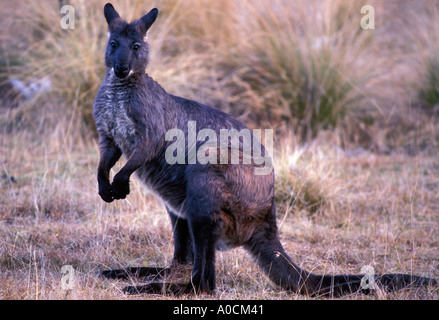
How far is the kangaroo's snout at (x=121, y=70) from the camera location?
12.5 ft

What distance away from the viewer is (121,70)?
3809 millimetres

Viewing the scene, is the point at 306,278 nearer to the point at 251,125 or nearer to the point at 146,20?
the point at 146,20

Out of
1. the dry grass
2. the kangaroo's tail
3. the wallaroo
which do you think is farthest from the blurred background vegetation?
the kangaroo's tail

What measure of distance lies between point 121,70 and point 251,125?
4.75 metres

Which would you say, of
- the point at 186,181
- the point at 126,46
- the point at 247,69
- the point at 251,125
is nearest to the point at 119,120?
the point at 126,46

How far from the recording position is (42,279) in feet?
11.8

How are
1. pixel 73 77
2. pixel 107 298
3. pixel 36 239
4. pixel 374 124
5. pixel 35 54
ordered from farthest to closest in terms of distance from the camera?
pixel 374 124, pixel 35 54, pixel 73 77, pixel 36 239, pixel 107 298

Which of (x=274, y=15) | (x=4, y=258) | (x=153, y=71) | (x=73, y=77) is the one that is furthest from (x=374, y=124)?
(x=4, y=258)

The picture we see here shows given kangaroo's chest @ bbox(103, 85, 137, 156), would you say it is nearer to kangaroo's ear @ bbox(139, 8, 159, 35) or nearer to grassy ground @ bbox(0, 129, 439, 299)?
kangaroo's ear @ bbox(139, 8, 159, 35)

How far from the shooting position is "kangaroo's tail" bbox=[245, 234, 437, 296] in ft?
11.7

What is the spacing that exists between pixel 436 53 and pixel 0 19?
7029 mm

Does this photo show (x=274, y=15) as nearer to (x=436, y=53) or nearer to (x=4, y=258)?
(x=436, y=53)

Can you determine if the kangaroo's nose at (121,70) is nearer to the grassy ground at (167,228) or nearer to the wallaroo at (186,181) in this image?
the wallaroo at (186,181)

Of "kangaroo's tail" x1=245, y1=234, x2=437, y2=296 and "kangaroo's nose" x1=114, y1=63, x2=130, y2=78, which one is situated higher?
"kangaroo's nose" x1=114, y1=63, x2=130, y2=78
